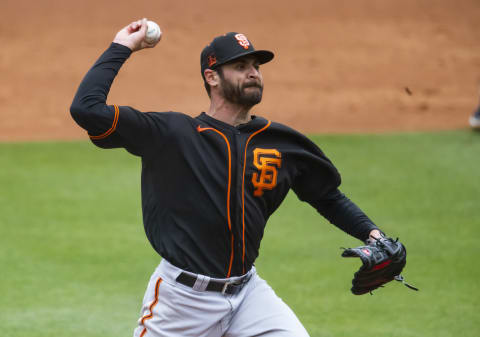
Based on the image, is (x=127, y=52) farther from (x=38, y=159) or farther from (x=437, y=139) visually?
(x=437, y=139)

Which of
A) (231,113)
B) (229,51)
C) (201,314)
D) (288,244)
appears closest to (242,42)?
(229,51)

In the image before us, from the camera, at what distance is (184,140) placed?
3.82 m

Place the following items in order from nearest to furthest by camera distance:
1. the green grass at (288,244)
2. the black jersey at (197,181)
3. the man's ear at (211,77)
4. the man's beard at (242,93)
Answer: the black jersey at (197,181)
the man's beard at (242,93)
the man's ear at (211,77)
the green grass at (288,244)

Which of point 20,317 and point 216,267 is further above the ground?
point 216,267

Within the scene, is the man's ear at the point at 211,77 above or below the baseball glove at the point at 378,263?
above

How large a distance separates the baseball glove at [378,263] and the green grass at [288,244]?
2.00 metres

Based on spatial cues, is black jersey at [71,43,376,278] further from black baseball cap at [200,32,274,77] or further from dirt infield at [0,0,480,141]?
dirt infield at [0,0,480,141]

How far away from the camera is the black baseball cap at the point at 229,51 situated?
13.1 feet

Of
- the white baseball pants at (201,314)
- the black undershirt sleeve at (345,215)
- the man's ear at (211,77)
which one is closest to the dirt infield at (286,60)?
the black undershirt sleeve at (345,215)

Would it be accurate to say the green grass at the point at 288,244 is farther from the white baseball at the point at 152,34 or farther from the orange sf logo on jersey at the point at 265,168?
the white baseball at the point at 152,34

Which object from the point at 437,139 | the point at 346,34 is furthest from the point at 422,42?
the point at 437,139

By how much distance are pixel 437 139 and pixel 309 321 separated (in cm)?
674

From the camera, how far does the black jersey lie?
3.73 meters

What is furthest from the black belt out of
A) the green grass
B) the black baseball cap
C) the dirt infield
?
the dirt infield
